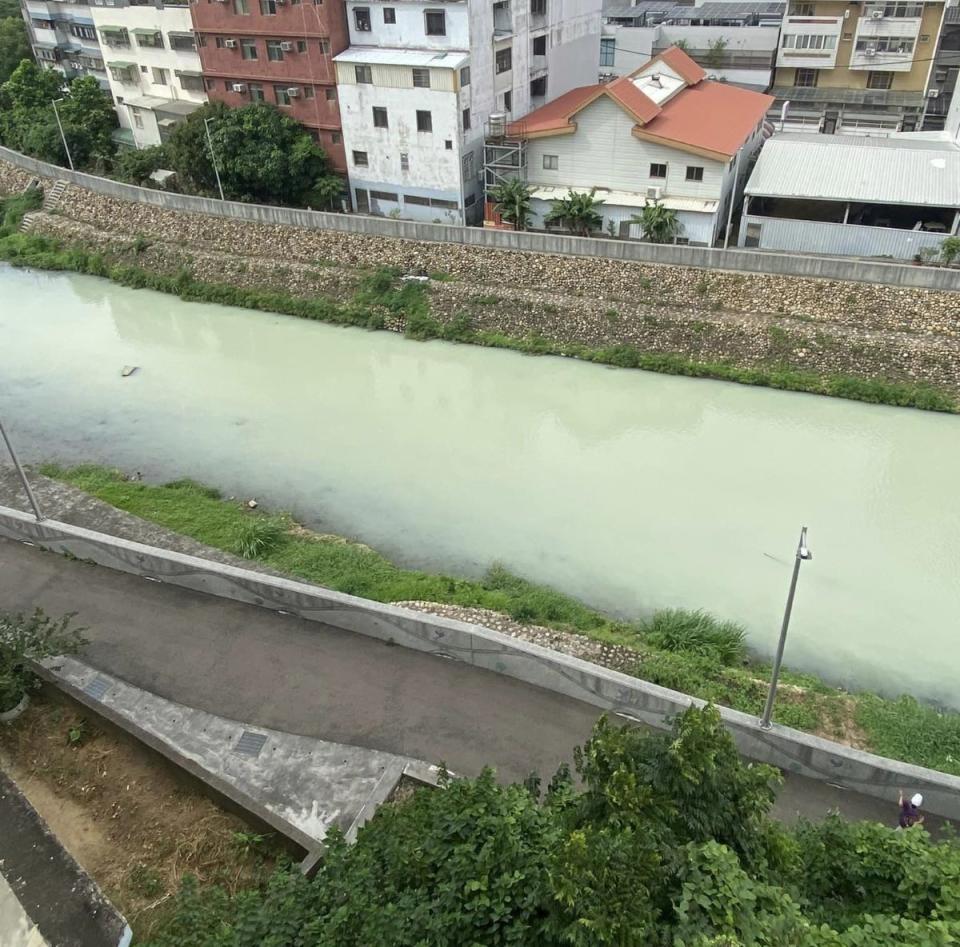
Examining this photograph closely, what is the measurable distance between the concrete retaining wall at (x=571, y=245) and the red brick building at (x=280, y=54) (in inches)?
152

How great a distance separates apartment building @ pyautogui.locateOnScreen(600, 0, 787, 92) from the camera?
37.1 metres

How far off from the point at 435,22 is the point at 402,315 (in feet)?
34.2

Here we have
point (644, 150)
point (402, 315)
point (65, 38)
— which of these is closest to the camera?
point (644, 150)

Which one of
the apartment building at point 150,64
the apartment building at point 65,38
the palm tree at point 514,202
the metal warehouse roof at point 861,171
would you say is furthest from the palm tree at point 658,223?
the apartment building at point 65,38

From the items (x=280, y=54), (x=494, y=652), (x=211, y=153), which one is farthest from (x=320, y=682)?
(x=280, y=54)

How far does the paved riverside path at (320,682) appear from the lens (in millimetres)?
10344

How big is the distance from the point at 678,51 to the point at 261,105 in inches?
651

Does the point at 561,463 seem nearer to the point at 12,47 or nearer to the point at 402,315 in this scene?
the point at 402,315

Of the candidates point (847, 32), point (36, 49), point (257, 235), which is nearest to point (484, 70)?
point (257, 235)

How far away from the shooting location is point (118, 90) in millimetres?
38594

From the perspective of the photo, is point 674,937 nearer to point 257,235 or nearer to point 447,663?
point 447,663

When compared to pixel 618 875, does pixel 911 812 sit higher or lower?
lower

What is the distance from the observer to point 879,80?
114ft

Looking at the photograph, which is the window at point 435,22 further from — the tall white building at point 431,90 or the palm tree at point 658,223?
the palm tree at point 658,223
